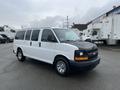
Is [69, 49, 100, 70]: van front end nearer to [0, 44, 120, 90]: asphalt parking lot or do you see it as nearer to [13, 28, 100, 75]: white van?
[13, 28, 100, 75]: white van

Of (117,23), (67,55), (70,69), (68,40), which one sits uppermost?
(117,23)

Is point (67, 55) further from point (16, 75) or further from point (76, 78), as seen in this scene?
point (16, 75)

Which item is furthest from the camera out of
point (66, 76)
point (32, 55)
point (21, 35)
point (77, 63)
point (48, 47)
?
point (21, 35)

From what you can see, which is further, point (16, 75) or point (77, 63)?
point (16, 75)

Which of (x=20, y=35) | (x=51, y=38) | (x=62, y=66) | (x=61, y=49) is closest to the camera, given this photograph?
(x=61, y=49)

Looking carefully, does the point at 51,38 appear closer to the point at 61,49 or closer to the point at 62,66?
the point at 61,49

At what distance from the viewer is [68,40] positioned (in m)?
5.95

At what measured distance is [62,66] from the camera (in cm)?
575

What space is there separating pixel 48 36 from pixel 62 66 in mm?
1509

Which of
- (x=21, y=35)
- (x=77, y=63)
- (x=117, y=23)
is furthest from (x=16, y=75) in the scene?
(x=117, y=23)

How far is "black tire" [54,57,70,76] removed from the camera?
5.52m

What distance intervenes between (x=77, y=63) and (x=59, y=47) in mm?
1043

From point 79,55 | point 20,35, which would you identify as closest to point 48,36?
point 79,55

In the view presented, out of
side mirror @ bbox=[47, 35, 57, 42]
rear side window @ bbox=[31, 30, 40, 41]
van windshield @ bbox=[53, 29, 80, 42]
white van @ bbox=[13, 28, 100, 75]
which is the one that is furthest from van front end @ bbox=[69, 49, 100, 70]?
rear side window @ bbox=[31, 30, 40, 41]
